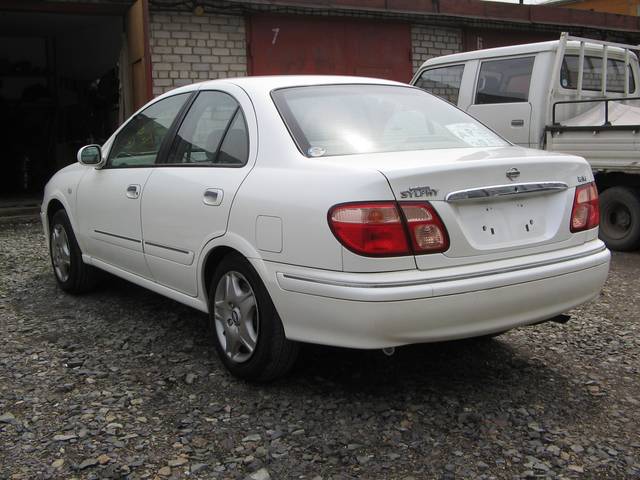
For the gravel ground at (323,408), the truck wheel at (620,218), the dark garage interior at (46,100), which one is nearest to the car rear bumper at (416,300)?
the gravel ground at (323,408)

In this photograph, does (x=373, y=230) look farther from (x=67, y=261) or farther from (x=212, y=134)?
(x=67, y=261)

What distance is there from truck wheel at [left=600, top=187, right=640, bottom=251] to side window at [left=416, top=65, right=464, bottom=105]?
201 cm

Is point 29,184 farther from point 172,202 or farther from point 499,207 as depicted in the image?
point 499,207

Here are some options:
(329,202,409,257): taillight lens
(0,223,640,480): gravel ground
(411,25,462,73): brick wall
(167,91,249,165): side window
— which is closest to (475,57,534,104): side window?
(0,223,640,480): gravel ground

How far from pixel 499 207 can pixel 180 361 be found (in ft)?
6.17

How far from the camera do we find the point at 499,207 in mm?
3016

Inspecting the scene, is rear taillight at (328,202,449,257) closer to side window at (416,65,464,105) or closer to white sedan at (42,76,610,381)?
white sedan at (42,76,610,381)

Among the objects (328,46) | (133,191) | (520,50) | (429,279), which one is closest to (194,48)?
(328,46)

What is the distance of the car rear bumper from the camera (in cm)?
273

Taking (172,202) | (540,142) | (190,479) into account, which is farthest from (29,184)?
(190,479)

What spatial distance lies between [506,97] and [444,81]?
34.9 inches

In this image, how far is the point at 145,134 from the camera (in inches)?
175

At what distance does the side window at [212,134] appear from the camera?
3527mm

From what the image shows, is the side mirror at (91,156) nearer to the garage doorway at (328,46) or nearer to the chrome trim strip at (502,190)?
the chrome trim strip at (502,190)
